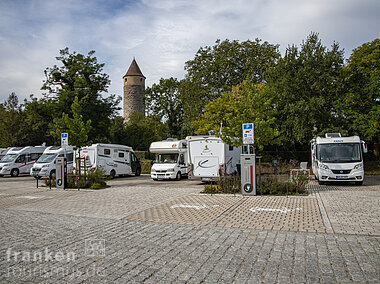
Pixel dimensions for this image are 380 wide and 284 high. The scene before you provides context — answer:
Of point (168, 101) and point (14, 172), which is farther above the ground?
point (168, 101)

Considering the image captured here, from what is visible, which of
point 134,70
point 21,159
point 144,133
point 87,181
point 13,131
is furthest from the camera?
point 134,70

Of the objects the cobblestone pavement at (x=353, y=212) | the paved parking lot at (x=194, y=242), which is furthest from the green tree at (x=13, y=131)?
the cobblestone pavement at (x=353, y=212)

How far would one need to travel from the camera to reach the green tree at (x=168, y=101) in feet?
159

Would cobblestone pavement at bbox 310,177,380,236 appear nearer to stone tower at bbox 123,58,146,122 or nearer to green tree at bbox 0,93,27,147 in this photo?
green tree at bbox 0,93,27,147

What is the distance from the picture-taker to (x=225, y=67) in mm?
34188

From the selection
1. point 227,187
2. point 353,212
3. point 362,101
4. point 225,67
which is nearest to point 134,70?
point 225,67

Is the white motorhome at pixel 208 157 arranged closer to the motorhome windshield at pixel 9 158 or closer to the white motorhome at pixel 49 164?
the white motorhome at pixel 49 164

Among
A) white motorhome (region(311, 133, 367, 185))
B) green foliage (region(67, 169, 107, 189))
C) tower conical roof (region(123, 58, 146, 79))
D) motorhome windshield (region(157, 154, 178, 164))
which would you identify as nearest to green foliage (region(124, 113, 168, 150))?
motorhome windshield (region(157, 154, 178, 164))

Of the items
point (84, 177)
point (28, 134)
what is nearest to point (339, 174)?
point (84, 177)

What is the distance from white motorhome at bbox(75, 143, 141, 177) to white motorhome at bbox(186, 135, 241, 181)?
6352 mm

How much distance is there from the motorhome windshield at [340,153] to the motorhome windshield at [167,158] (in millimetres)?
8740

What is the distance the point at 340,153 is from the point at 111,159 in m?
14.6

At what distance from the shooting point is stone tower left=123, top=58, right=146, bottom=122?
3372 inches

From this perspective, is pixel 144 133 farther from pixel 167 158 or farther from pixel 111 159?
pixel 167 158
